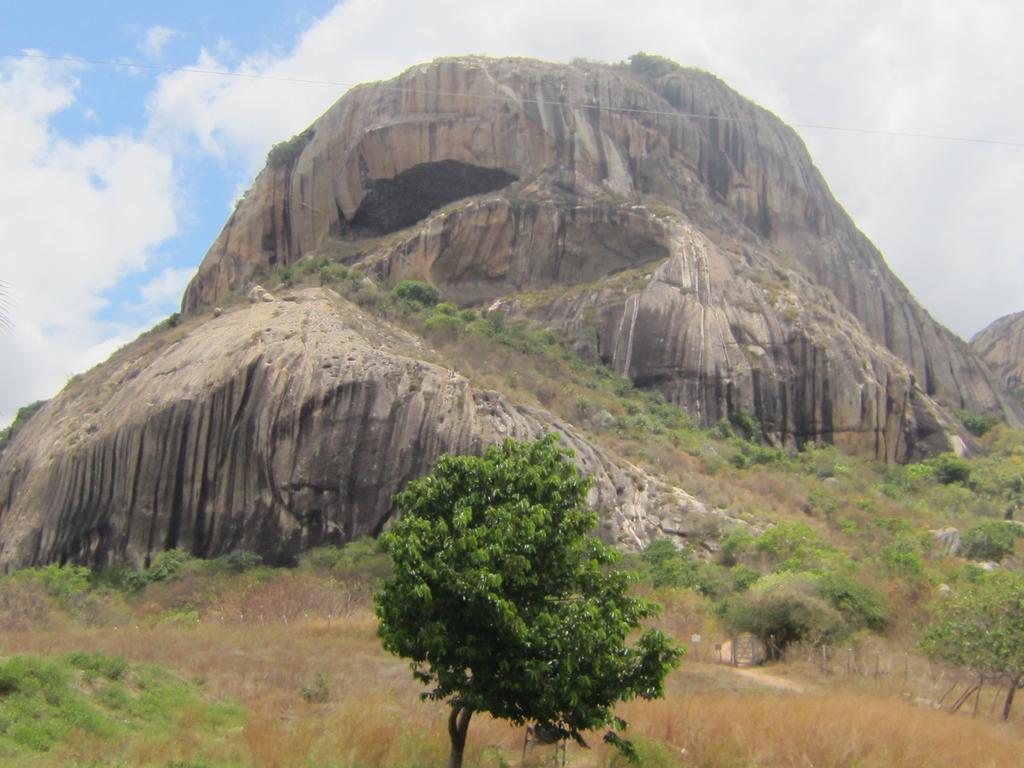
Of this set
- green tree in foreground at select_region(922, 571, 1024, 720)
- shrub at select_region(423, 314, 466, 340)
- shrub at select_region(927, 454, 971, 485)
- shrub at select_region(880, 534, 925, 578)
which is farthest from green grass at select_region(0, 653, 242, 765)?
shrub at select_region(927, 454, 971, 485)

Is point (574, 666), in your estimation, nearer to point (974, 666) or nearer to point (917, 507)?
point (974, 666)

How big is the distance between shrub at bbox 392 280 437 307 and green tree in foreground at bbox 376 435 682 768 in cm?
4364

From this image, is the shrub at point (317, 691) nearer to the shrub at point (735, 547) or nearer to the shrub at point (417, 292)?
the shrub at point (735, 547)

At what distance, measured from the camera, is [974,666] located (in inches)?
751

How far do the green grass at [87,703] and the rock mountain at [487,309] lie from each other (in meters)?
15.1

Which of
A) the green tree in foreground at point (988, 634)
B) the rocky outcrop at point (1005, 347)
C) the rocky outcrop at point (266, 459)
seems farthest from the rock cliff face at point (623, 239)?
the green tree in foreground at point (988, 634)

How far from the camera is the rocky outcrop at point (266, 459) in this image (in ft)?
110

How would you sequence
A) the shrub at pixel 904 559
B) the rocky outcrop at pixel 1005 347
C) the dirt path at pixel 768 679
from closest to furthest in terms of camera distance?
the dirt path at pixel 768 679 < the shrub at pixel 904 559 < the rocky outcrop at pixel 1005 347

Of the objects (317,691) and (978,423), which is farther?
(978,423)

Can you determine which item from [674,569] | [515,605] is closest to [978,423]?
[674,569]

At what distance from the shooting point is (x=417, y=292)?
185 ft

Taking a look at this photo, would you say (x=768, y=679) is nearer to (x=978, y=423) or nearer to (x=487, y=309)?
(x=487, y=309)

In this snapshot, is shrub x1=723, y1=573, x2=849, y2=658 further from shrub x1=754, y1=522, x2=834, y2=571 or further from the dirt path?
shrub x1=754, y1=522, x2=834, y2=571

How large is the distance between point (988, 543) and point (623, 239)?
30.3m
